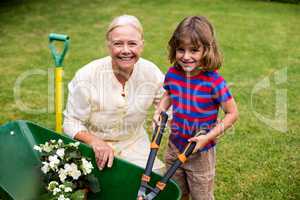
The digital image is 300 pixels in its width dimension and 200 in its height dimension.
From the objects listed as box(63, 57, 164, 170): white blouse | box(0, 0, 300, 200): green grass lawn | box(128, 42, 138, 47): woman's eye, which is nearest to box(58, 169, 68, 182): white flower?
box(63, 57, 164, 170): white blouse

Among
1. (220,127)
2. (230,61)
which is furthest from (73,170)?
(230,61)

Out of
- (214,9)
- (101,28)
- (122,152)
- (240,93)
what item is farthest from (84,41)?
(122,152)

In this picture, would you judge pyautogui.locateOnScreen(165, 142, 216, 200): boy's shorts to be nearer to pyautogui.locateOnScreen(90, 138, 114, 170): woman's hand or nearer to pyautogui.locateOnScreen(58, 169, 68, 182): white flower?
pyautogui.locateOnScreen(90, 138, 114, 170): woman's hand

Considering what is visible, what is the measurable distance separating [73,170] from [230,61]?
3.53m

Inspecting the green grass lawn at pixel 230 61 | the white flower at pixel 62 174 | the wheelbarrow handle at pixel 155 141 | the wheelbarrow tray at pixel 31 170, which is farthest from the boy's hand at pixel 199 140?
the green grass lawn at pixel 230 61

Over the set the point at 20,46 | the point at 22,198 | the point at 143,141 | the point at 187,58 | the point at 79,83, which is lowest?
the point at 20,46

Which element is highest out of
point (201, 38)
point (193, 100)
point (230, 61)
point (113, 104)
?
point (201, 38)

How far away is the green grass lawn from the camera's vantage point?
3.07m

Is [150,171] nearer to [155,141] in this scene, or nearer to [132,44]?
[155,141]

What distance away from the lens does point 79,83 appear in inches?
83.6

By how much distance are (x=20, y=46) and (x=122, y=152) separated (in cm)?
359

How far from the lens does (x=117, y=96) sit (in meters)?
2.15

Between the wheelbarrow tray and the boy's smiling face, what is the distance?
0.49 metres

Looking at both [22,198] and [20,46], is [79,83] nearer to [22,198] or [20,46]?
[22,198]
